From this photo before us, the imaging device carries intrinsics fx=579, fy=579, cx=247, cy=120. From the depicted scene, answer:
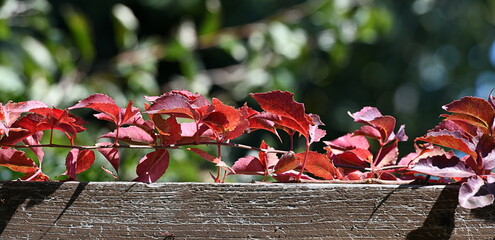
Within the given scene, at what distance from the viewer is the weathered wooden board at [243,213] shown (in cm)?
49

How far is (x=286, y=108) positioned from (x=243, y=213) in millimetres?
97

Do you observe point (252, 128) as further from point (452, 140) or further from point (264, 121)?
point (452, 140)

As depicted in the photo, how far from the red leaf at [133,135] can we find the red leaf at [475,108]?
26 centimetres

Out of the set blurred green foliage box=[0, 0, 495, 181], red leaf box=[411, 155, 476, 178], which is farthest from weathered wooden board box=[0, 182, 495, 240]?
blurred green foliage box=[0, 0, 495, 181]

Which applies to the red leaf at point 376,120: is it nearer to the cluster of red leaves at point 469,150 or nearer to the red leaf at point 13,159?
the cluster of red leaves at point 469,150

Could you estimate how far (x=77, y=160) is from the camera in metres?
0.55

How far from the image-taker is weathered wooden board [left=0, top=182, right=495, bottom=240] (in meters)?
0.49

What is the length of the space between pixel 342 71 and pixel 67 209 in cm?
446

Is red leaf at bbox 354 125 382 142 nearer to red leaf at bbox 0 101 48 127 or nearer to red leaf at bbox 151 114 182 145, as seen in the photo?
red leaf at bbox 151 114 182 145

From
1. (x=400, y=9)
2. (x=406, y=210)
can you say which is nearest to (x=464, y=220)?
(x=406, y=210)

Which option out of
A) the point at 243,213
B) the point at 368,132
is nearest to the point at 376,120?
the point at 368,132

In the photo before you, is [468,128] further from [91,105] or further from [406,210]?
[91,105]

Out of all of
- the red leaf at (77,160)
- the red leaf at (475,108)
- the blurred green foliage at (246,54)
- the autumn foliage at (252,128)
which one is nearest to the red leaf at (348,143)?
the autumn foliage at (252,128)

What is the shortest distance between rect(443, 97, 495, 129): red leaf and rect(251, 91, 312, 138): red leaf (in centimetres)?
12
